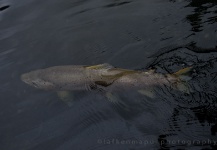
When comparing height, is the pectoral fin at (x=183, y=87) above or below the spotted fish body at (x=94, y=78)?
below

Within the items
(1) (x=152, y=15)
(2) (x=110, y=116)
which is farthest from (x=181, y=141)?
(1) (x=152, y=15)

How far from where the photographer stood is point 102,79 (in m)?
→ 6.19

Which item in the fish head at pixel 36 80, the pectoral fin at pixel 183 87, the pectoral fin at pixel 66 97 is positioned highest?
the fish head at pixel 36 80

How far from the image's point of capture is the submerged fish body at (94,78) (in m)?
5.78

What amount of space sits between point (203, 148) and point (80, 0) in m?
7.04

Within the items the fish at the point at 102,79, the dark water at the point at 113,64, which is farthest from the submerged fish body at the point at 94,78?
the dark water at the point at 113,64

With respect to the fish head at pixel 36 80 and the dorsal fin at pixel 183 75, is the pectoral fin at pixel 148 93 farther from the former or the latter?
the fish head at pixel 36 80

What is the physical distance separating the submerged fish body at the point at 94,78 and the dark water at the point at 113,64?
0.63 feet

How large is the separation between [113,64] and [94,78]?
857 mm

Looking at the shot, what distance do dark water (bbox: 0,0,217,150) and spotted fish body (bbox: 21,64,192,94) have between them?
0.19 m

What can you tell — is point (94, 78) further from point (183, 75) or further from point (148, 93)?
point (183, 75)

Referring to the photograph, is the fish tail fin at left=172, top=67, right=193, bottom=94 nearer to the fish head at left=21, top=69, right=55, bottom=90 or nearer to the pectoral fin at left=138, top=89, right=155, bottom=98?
the pectoral fin at left=138, top=89, right=155, bottom=98

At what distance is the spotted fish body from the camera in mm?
5777

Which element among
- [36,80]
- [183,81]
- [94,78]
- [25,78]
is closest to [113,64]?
[94,78]
